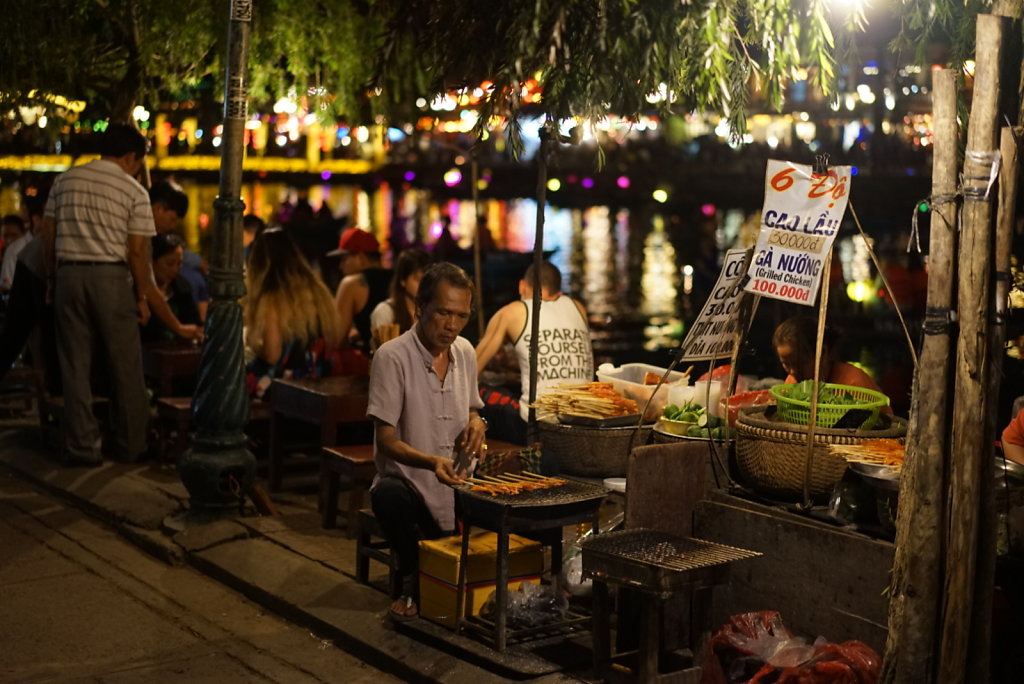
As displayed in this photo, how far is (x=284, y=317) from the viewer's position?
9.96 m

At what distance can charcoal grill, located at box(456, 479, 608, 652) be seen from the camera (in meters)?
5.72

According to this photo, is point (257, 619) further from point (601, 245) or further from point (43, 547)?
point (601, 245)

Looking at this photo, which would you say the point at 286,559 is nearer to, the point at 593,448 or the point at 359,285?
the point at 593,448

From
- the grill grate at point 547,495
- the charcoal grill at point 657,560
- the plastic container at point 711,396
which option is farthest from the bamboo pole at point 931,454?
the plastic container at point 711,396

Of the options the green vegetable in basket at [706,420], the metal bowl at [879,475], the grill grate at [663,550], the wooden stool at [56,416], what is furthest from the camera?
the wooden stool at [56,416]

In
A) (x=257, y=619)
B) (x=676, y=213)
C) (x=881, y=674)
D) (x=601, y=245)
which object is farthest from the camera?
(x=676, y=213)

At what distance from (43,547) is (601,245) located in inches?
1442

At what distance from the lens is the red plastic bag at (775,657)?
5234 mm

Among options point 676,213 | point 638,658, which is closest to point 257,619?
point 638,658

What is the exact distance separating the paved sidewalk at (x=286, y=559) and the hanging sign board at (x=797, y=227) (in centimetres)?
205

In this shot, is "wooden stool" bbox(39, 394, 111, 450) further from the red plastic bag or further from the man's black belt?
the red plastic bag

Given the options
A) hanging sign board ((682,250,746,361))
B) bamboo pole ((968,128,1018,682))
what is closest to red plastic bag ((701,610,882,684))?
bamboo pole ((968,128,1018,682))

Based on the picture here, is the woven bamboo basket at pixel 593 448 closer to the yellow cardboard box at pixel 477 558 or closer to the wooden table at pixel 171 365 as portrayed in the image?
the yellow cardboard box at pixel 477 558

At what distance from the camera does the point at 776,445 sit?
20.1 feet
